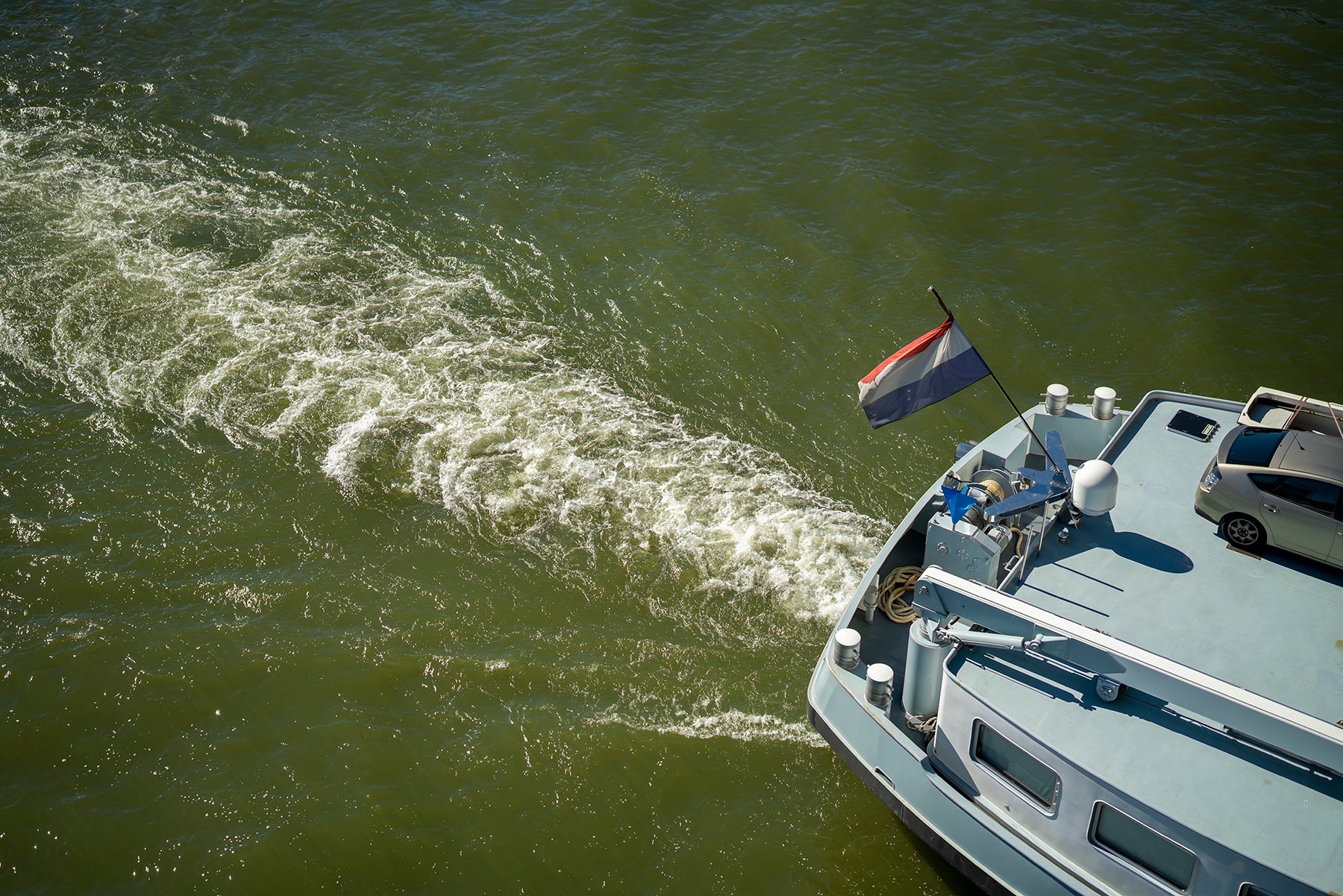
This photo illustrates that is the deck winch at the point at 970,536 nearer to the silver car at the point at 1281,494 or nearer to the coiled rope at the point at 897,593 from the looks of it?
the coiled rope at the point at 897,593

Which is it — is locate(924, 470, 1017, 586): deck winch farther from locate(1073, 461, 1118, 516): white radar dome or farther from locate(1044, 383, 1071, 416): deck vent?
locate(1044, 383, 1071, 416): deck vent

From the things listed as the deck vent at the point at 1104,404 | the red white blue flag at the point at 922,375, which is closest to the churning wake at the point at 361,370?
the red white blue flag at the point at 922,375

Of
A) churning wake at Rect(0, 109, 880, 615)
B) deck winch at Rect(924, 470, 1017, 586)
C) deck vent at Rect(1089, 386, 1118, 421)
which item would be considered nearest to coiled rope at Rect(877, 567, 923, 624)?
deck winch at Rect(924, 470, 1017, 586)

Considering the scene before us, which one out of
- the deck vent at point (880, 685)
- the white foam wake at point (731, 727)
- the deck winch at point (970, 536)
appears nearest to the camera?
the deck vent at point (880, 685)

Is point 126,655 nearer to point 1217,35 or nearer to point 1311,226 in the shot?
point 1311,226

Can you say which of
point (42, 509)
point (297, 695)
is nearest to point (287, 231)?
point (42, 509)

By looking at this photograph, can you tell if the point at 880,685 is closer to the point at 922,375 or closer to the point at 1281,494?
the point at 922,375

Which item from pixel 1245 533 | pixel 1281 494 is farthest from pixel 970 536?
pixel 1281 494
